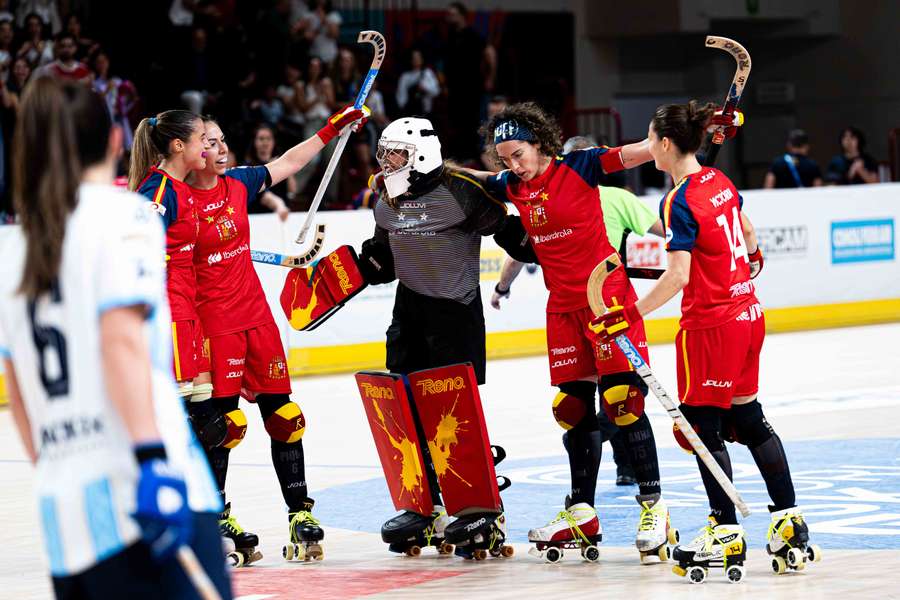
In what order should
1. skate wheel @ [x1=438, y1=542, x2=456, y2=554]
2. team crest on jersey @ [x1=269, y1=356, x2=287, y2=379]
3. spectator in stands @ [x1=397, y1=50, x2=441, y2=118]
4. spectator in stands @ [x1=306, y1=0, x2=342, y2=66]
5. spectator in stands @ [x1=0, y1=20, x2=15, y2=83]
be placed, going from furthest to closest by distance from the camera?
spectator in stands @ [x1=397, y1=50, x2=441, y2=118] < spectator in stands @ [x1=306, y1=0, x2=342, y2=66] < spectator in stands @ [x1=0, y1=20, x2=15, y2=83] < skate wheel @ [x1=438, y1=542, x2=456, y2=554] < team crest on jersey @ [x1=269, y1=356, x2=287, y2=379]

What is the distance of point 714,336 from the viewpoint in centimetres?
597

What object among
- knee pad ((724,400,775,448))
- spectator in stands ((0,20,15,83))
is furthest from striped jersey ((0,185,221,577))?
spectator in stands ((0,20,15,83))

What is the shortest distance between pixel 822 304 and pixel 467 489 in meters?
10.0

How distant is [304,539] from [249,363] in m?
0.79

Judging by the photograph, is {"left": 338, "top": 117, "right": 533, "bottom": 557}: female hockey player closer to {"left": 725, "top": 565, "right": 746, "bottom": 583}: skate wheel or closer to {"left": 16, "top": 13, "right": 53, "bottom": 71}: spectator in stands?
{"left": 725, "top": 565, "right": 746, "bottom": 583}: skate wheel

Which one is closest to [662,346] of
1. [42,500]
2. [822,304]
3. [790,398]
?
[822,304]

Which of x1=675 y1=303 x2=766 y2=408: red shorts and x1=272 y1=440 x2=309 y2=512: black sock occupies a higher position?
x1=675 y1=303 x2=766 y2=408: red shorts

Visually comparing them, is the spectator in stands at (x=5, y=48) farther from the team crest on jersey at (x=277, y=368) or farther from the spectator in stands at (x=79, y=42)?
the team crest on jersey at (x=277, y=368)

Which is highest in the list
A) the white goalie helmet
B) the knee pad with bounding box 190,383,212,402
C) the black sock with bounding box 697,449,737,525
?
the white goalie helmet

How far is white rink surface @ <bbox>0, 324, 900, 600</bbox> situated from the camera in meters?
5.92

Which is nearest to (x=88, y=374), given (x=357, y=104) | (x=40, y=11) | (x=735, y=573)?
(x=735, y=573)

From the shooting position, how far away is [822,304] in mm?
15891

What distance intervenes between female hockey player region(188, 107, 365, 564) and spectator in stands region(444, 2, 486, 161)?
1274 centimetres

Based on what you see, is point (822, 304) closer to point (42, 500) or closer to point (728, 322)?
point (728, 322)
